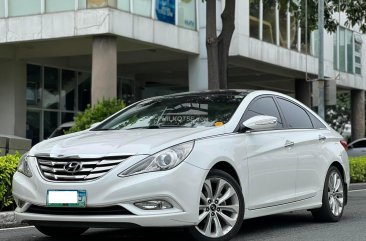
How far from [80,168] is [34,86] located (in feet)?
64.2

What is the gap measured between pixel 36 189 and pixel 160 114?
174cm

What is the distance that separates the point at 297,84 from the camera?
30.9 m

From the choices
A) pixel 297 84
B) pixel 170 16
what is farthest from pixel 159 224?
pixel 297 84

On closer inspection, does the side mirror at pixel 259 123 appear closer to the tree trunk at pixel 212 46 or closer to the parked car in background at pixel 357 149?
the tree trunk at pixel 212 46

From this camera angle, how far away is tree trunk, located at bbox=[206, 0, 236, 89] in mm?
12844

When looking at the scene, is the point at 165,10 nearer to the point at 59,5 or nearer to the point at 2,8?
the point at 59,5

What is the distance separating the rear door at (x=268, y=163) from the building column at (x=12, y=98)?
17306 millimetres

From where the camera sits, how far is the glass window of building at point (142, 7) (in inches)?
731

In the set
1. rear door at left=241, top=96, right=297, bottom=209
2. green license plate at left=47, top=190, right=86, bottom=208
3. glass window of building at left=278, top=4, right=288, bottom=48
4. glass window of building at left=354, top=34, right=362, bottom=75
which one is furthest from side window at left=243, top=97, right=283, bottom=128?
glass window of building at left=354, top=34, right=362, bottom=75

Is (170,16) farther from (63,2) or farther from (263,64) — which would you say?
(263,64)

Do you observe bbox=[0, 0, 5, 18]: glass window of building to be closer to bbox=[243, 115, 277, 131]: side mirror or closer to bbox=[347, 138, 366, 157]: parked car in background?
bbox=[243, 115, 277, 131]: side mirror

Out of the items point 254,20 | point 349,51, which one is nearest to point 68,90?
point 254,20

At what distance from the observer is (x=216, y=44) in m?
12.9

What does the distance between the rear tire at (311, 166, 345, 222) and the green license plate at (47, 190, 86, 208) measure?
3.46 metres
